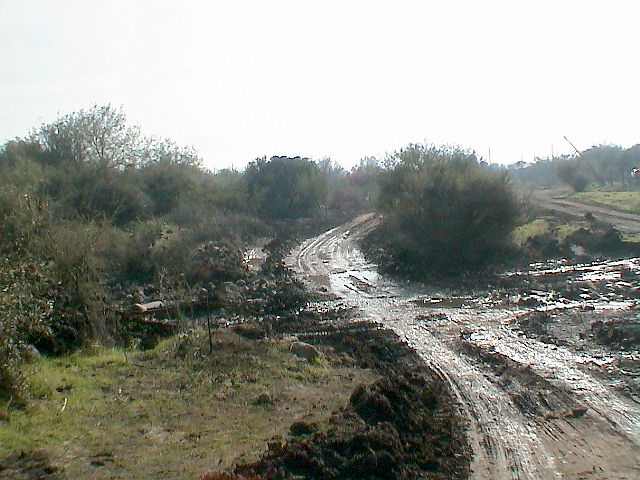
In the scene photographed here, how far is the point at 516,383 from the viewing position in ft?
40.1

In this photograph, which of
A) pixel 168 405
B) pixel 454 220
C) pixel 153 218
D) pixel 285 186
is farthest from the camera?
pixel 285 186

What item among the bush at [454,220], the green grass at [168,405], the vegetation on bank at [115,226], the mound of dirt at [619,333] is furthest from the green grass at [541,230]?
the green grass at [168,405]

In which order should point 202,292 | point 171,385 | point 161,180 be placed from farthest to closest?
point 161,180, point 202,292, point 171,385

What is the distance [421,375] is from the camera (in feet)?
42.5

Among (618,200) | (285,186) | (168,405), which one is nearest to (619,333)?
(168,405)

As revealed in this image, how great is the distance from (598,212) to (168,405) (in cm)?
4048

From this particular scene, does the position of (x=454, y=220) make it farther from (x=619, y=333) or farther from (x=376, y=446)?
(x=376, y=446)

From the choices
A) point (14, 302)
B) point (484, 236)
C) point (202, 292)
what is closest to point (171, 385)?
point (14, 302)

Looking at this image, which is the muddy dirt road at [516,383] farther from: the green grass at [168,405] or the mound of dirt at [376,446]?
the green grass at [168,405]

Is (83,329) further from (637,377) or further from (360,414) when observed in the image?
(637,377)

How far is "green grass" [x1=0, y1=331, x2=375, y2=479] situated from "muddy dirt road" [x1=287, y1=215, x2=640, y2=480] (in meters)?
2.27

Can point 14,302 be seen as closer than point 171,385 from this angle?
Yes

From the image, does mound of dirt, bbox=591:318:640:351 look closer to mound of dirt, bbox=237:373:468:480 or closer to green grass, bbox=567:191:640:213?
mound of dirt, bbox=237:373:468:480

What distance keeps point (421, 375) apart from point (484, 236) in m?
20.2
